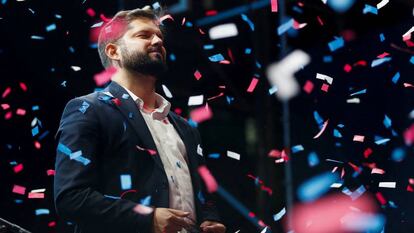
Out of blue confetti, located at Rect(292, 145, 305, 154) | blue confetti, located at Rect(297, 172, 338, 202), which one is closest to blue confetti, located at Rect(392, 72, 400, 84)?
blue confetti, located at Rect(297, 172, 338, 202)

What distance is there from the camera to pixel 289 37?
3742 millimetres

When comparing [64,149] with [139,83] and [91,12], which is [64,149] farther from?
[91,12]

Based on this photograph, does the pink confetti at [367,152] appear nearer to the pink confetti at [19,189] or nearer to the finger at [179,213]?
the finger at [179,213]

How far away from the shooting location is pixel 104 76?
1953 mm

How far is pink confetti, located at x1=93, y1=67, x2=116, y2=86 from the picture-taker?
1.92 meters

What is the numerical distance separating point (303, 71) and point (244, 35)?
0.48 m

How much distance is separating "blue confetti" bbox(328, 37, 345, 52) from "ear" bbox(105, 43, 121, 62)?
1746 mm

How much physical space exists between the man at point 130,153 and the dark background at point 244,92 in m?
0.19

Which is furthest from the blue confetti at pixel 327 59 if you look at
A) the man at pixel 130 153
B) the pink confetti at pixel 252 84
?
the man at pixel 130 153

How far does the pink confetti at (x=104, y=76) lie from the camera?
6.31ft

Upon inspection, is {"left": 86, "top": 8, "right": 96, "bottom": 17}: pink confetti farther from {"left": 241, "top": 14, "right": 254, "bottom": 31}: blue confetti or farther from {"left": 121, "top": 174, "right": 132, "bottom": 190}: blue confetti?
{"left": 241, "top": 14, "right": 254, "bottom": 31}: blue confetti

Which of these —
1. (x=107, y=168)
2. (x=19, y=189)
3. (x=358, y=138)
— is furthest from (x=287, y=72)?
(x=107, y=168)

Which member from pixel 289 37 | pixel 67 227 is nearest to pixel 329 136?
pixel 289 37

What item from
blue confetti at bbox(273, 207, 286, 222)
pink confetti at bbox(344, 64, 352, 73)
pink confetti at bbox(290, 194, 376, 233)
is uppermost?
pink confetti at bbox(344, 64, 352, 73)
